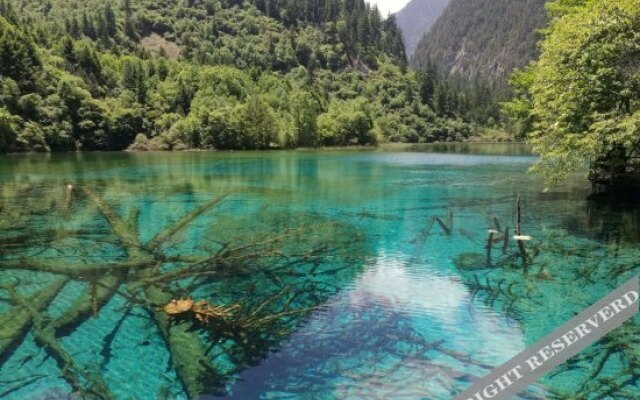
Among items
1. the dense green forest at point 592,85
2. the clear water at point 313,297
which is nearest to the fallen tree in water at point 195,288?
the clear water at point 313,297

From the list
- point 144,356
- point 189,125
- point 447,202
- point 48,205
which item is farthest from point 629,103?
point 189,125

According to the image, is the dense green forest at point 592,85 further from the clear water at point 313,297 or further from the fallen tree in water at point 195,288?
the fallen tree in water at point 195,288

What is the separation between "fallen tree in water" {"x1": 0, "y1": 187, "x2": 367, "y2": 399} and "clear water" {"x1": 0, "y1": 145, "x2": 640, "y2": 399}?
84 mm

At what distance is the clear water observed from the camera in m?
11.7

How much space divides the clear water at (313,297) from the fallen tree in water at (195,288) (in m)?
0.08

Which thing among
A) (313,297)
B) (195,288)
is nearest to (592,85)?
(313,297)

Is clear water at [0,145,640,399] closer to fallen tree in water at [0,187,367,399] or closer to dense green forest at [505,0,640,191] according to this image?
fallen tree in water at [0,187,367,399]

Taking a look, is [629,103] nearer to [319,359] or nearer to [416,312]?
[416,312]

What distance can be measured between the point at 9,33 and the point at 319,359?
479ft

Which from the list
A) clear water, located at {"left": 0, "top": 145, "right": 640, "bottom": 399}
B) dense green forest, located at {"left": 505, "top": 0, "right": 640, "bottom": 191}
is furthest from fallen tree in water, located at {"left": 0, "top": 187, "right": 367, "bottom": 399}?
dense green forest, located at {"left": 505, "top": 0, "right": 640, "bottom": 191}

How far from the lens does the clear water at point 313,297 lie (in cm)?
1166

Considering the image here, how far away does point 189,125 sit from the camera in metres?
131

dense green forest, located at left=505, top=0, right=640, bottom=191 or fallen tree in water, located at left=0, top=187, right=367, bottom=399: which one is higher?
dense green forest, located at left=505, top=0, right=640, bottom=191

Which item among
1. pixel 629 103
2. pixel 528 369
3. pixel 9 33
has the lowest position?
pixel 528 369
